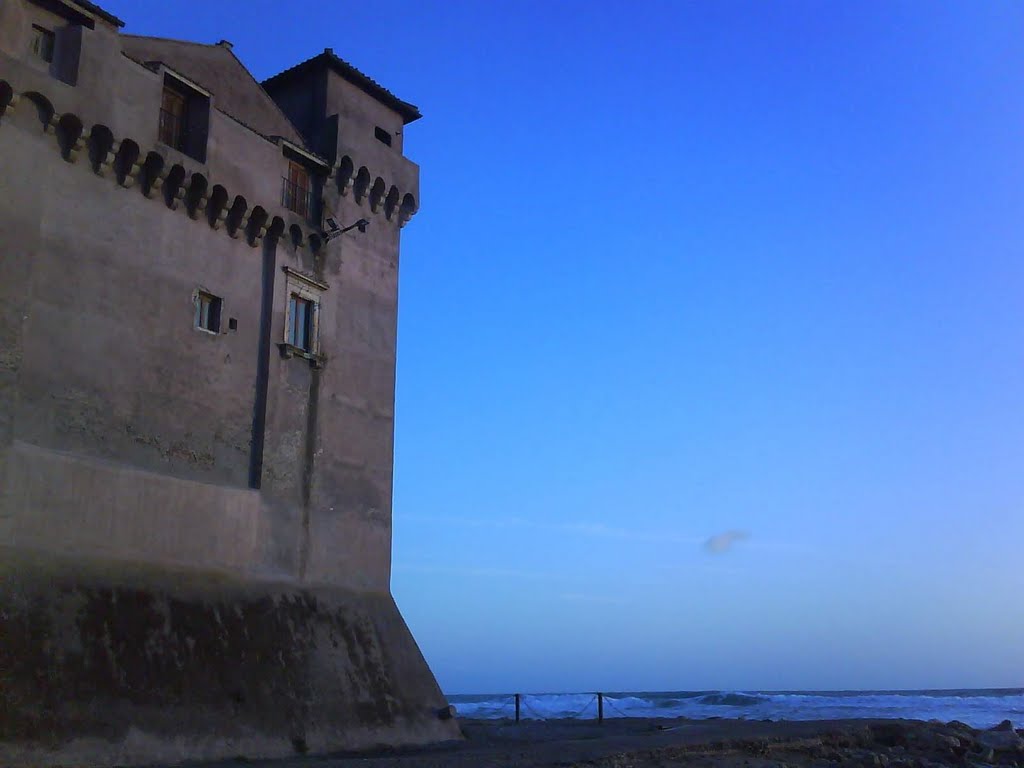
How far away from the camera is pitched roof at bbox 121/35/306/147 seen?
1856 centimetres

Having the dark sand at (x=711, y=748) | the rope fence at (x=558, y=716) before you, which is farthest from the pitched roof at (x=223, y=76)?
the rope fence at (x=558, y=716)

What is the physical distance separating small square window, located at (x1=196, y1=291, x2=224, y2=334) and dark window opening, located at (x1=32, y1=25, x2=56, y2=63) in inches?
191

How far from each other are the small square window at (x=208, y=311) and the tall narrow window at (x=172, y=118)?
9.85 feet

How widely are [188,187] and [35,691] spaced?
376 inches

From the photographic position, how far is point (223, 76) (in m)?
20.3

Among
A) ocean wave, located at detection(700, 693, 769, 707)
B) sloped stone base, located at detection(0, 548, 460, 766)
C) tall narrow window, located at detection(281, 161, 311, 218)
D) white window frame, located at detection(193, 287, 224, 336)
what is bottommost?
ocean wave, located at detection(700, 693, 769, 707)

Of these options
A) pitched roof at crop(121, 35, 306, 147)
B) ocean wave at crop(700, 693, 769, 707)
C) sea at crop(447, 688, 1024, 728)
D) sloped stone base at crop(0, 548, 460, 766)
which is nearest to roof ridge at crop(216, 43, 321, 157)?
pitched roof at crop(121, 35, 306, 147)

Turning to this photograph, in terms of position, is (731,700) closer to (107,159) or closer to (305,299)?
(305,299)

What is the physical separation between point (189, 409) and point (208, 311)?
84.1 inches

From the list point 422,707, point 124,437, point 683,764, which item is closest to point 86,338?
point 124,437

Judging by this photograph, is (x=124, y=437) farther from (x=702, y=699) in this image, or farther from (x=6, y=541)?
(x=702, y=699)

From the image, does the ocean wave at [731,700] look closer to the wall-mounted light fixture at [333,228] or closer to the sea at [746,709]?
the sea at [746,709]

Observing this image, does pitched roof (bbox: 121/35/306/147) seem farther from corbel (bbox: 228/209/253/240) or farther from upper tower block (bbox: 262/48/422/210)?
corbel (bbox: 228/209/253/240)

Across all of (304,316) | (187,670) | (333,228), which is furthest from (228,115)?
(187,670)
